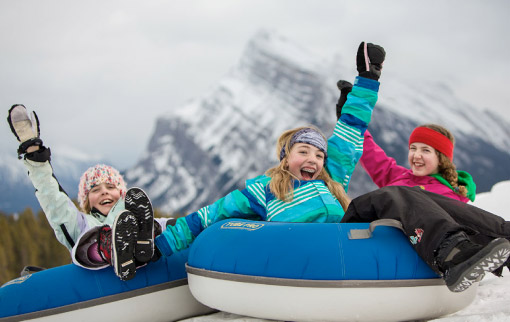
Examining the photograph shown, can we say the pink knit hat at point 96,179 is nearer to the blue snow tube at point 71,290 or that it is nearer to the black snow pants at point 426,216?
the blue snow tube at point 71,290

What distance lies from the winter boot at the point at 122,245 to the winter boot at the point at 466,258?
4.38 feet

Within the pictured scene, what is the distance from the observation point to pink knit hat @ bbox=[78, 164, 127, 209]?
125 inches

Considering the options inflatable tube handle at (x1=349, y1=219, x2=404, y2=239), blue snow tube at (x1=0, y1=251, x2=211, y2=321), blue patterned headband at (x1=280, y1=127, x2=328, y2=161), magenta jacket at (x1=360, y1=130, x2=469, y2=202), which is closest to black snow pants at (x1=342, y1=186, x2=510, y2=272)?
inflatable tube handle at (x1=349, y1=219, x2=404, y2=239)

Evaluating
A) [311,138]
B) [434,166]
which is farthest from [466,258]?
[434,166]

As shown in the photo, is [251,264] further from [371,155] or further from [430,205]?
[371,155]

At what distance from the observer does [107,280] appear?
227 centimetres

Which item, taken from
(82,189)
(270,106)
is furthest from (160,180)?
(82,189)

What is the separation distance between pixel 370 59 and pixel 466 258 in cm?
154

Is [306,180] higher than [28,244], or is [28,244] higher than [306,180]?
[306,180]

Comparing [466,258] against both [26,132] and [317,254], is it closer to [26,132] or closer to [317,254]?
[317,254]

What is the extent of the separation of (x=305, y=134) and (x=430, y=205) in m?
1.04

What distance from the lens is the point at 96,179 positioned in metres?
3.16

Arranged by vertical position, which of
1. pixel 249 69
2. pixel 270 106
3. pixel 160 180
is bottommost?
pixel 160 180

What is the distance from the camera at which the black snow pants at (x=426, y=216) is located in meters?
1.77
